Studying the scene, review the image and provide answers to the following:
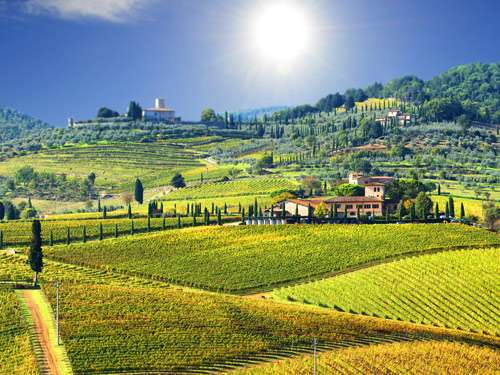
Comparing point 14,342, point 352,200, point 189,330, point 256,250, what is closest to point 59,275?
point 189,330

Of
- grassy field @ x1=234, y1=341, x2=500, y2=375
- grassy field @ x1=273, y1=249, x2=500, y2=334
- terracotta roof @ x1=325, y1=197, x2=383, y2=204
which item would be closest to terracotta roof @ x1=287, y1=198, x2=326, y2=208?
terracotta roof @ x1=325, y1=197, x2=383, y2=204

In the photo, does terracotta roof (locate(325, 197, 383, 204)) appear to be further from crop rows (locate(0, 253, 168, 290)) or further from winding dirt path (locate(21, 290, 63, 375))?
winding dirt path (locate(21, 290, 63, 375))

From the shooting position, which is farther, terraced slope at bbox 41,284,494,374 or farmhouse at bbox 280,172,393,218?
farmhouse at bbox 280,172,393,218

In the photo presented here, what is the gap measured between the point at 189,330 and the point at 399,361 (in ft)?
51.9

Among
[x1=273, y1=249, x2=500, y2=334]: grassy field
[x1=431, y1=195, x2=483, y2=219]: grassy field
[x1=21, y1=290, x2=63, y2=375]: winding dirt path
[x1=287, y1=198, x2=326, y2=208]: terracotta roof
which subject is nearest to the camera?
[x1=21, y1=290, x2=63, y2=375]: winding dirt path

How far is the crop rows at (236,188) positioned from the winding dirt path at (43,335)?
275ft

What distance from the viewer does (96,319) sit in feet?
252

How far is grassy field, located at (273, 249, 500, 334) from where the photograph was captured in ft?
285

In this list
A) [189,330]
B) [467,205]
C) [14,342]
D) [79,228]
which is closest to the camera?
[14,342]

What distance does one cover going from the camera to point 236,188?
17175cm

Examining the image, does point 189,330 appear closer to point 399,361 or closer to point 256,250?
point 399,361

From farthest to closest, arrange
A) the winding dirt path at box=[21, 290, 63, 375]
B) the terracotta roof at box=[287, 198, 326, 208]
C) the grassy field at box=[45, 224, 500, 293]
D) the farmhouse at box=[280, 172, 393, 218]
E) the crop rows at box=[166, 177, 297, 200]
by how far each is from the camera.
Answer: the crop rows at box=[166, 177, 297, 200]
the terracotta roof at box=[287, 198, 326, 208]
the farmhouse at box=[280, 172, 393, 218]
the grassy field at box=[45, 224, 500, 293]
the winding dirt path at box=[21, 290, 63, 375]

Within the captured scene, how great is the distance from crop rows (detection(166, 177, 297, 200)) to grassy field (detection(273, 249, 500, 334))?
6579cm

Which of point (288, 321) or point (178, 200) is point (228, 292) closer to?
point (288, 321)
